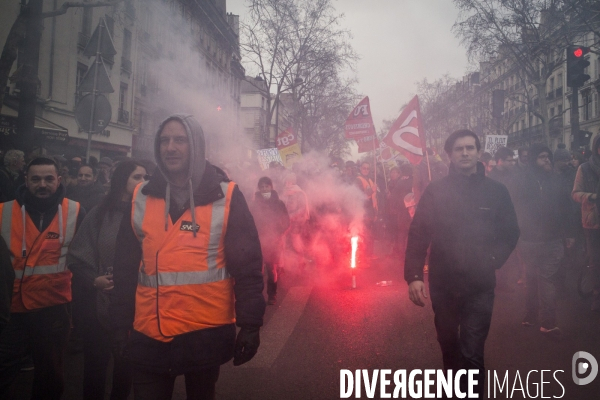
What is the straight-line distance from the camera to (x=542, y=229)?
506 centimetres

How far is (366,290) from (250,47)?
68.1ft

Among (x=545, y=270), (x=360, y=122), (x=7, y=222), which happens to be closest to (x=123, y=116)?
(x=360, y=122)

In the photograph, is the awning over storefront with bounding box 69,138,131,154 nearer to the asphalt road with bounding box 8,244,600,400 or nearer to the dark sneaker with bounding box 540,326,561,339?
the asphalt road with bounding box 8,244,600,400

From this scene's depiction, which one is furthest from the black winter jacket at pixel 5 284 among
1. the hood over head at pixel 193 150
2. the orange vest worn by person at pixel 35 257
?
the hood over head at pixel 193 150

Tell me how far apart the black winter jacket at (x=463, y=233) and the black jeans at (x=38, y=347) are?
2404mm

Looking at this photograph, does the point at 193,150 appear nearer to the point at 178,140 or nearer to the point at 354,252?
the point at 178,140

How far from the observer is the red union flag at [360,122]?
45.1 feet

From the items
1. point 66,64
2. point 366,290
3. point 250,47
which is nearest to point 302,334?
point 366,290

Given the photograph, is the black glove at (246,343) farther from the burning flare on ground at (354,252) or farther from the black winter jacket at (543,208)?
the burning flare on ground at (354,252)

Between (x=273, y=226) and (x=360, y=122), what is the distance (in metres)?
7.63

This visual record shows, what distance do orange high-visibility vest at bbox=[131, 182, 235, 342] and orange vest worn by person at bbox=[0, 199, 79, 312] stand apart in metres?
1.21

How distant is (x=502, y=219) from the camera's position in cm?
337

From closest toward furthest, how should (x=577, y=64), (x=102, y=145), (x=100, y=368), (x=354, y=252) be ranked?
(x=100, y=368), (x=354, y=252), (x=577, y=64), (x=102, y=145)

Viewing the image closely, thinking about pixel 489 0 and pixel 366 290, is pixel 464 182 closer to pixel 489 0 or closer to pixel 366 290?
pixel 366 290
